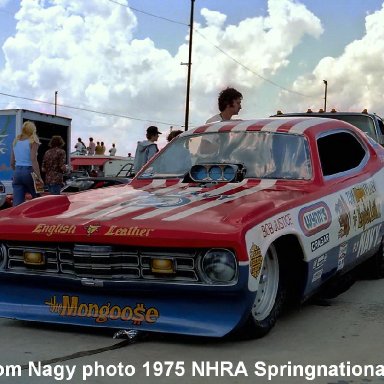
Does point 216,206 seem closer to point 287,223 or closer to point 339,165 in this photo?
point 287,223

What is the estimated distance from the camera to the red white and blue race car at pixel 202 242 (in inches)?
146

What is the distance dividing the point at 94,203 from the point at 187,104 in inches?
1269

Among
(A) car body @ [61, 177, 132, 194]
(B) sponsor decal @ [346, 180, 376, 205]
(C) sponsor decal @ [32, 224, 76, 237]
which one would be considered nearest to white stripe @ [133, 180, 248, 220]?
(C) sponsor decal @ [32, 224, 76, 237]

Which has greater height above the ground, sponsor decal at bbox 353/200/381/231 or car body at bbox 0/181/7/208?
sponsor decal at bbox 353/200/381/231

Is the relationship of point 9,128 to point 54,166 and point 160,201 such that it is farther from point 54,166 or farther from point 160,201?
point 160,201

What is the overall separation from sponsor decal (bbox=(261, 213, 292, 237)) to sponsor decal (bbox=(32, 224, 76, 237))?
111 cm

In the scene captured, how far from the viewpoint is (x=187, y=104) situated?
3638 centimetres

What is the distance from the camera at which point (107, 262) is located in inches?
151

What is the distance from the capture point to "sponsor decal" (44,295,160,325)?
3850mm

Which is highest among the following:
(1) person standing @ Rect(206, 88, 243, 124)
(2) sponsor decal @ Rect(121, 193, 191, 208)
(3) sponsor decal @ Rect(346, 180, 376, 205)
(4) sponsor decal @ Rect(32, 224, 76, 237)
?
(1) person standing @ Rect(206, 88, 243, 124)

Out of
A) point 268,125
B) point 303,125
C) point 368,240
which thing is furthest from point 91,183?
point 368,240

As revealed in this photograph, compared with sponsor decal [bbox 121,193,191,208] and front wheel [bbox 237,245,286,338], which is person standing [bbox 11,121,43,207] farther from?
front wheel [bbox 237,245,286,338]

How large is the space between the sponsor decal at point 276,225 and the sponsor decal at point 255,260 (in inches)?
5.1

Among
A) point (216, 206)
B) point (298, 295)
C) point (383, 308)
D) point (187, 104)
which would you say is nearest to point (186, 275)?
point (216, 206)
